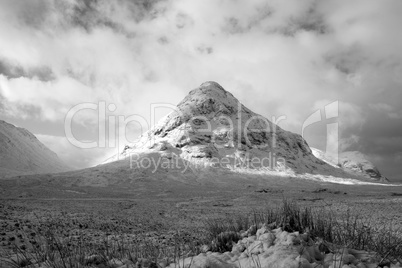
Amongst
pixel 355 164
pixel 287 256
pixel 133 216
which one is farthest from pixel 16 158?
pixel 355 164

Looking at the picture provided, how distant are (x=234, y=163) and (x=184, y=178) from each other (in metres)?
20.5

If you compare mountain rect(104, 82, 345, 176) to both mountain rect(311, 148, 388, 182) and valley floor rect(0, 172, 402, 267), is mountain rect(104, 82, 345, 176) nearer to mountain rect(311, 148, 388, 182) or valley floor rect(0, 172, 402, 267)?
valley floor rect(0, 172, 402, 267)

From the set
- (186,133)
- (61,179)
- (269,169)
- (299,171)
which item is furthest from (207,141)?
(61,179)

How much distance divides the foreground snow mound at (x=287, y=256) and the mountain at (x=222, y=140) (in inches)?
2741

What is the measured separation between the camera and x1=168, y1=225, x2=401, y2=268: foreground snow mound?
3400 millimetres

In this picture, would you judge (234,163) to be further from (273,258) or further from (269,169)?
(273,258)

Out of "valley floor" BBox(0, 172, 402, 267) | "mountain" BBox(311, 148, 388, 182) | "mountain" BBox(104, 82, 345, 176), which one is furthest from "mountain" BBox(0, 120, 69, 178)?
"mountain" BBox(311, 148, 388, 182)

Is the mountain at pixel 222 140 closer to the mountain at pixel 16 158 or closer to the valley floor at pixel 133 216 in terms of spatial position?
the valley floor at pixel 133 216

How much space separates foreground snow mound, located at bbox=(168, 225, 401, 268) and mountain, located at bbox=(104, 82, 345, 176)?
69610 mm

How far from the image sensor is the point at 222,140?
90.4 metres

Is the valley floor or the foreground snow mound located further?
the valley floor

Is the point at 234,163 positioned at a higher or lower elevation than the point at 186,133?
lower

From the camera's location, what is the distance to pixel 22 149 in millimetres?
114000

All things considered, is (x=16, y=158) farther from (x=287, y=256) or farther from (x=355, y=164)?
(x=355, y=164)
